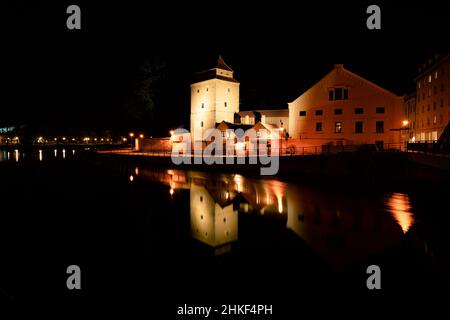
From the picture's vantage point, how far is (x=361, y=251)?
Answer: 9.94m

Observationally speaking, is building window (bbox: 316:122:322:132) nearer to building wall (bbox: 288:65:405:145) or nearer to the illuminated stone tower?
building wall (bbox: 288:65:405:145)

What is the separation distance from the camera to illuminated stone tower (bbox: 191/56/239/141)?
46594 millimetres

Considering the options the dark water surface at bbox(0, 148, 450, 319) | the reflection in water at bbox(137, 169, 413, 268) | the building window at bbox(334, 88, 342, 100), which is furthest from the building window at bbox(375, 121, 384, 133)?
the reflection in water at bbox(137, 169, 413, 268)

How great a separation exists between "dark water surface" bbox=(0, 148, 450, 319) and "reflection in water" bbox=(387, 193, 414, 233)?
0.15ft

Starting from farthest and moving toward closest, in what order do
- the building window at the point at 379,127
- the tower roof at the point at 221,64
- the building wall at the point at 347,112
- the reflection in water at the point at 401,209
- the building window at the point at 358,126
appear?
the tower roof at the point at 221,64 → the building window at the point at 358,126 → the building window at the point at 379,127 → the building wall at the point at 347,112 → the reflection in water at the point at 401,209

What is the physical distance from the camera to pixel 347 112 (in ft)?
116

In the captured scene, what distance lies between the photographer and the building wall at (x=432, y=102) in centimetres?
Answer: 3234

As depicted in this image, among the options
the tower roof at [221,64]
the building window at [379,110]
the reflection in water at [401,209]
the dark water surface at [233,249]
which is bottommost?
the dark water surface at [233,249]

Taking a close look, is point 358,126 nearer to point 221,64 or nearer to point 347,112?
point 347,112

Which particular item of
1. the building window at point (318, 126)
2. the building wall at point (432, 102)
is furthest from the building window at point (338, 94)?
the building wall at point (432, 102)

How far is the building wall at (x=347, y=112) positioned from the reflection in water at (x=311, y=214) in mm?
15517

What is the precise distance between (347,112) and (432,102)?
903 centimetres

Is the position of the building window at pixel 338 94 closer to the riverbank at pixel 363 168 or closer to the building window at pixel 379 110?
the building window at pixel 379 110
